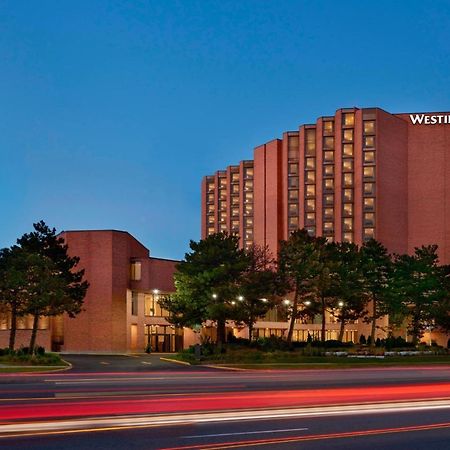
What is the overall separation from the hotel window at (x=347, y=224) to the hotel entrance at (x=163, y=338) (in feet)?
181

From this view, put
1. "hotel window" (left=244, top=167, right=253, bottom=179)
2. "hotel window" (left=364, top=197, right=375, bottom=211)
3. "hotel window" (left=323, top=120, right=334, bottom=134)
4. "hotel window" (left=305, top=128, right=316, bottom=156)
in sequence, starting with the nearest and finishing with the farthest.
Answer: "hotel window" (left=364, top=197, right=375, bottom=211) < "hotel window" (left=323, top=120, right=334, bottom=134) < "hotel window" (left=305, top=128, right=316, bottom=156) < "hotel window" (left=244, top=167, right=253, bottom=179)

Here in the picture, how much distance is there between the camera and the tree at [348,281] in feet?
227

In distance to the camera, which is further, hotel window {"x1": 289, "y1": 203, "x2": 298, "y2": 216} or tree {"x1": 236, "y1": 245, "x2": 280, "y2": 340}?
hotel window {"x1": 289, "y1": 203, "x2": 298, "y2": 216}

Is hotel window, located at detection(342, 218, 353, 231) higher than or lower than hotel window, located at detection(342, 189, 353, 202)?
lower

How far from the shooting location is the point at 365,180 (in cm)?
13025

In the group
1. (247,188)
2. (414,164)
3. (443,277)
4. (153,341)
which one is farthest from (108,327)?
(247,188)

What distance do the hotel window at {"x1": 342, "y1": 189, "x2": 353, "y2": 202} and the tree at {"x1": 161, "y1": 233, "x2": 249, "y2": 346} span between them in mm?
71757

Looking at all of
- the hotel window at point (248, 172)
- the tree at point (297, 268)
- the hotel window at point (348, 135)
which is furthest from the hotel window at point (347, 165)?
the tree at point (297, 268)

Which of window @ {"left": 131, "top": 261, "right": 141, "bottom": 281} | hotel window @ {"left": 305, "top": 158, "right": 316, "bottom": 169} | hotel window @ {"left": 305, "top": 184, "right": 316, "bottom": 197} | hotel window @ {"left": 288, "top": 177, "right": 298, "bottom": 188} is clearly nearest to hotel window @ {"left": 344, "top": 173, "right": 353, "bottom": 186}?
hotel window @ {"left": 305, "top": 184, "right": 316, "bottom": 197}

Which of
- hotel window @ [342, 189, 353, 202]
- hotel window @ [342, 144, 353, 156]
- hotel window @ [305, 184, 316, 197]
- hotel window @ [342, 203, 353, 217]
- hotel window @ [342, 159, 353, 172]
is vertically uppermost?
hotel window @ [342, 144, 353, 156]

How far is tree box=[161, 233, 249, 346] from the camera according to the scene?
59438mm

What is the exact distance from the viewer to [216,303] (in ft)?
194

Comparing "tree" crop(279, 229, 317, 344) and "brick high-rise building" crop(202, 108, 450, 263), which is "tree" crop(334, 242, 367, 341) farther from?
"brick high-rise building" crop(202, 108, 450, 263)

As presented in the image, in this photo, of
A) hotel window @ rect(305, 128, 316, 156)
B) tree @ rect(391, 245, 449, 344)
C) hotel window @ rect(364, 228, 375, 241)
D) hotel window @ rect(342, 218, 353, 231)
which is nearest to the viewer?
tree @ rect(391, 245, 449, 344)
